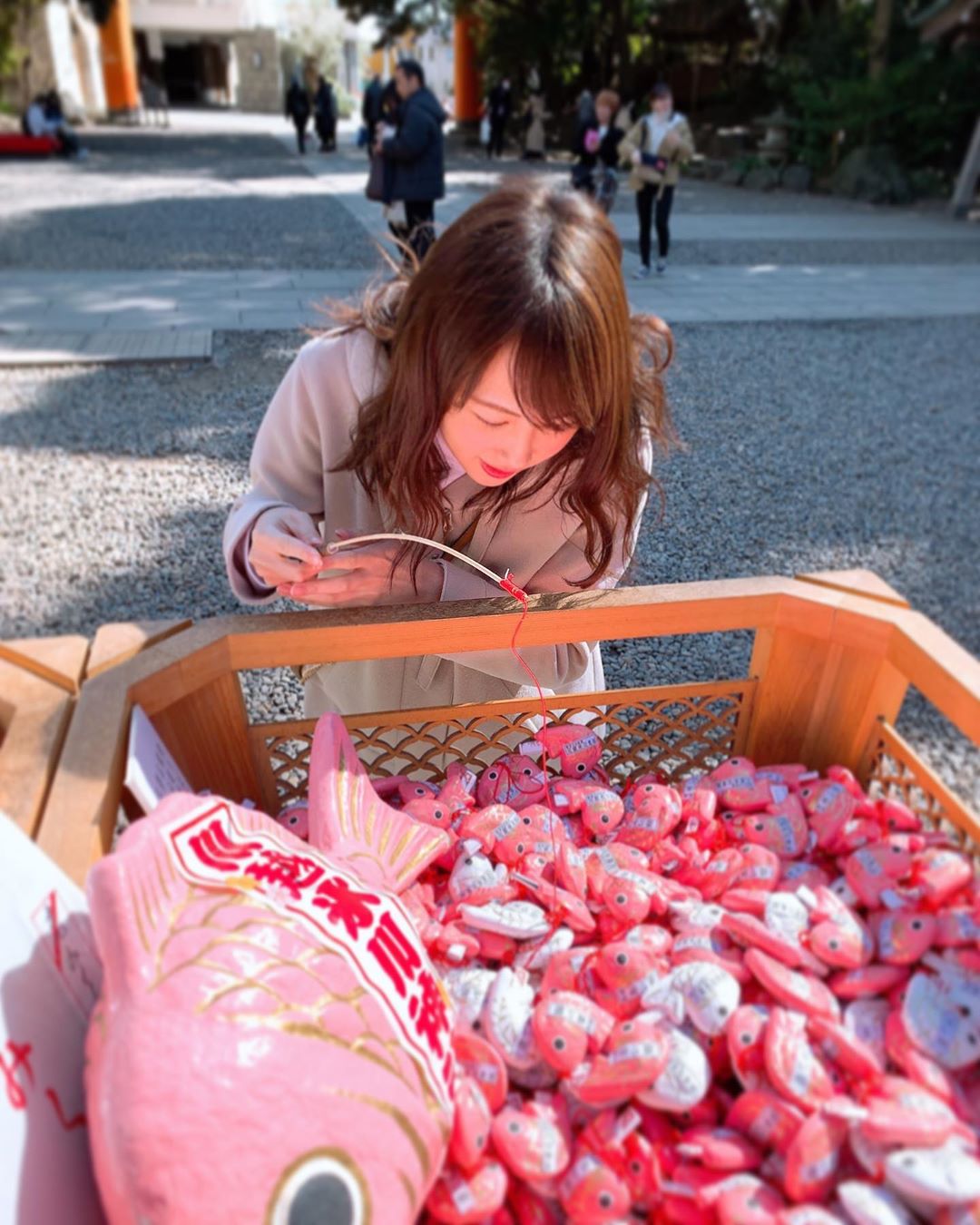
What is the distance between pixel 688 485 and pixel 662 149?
461cm

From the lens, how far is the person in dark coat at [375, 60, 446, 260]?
254 inches

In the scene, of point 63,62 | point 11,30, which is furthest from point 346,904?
point 63,62

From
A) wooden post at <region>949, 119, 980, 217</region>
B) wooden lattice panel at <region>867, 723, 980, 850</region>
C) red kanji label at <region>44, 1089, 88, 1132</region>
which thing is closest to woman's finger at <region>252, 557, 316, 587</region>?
red kanji label at <region>44, 1089, 88, 1132</region>

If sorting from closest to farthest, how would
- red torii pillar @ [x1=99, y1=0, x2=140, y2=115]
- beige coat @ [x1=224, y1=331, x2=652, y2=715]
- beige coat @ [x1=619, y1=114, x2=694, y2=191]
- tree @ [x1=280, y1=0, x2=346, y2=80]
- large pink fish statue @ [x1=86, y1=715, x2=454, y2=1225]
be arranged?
large pink fish statue @ [x1=86, y1=715, x2=454, y2=1225] < beige coat @ [x1=224, y1=331, x2=652, y2=715] < beige coat @ [x1=619, y1=114, x2=694, y2=191] < red torii pillar @ [x1=99, y1=0, x2=140, y2=115] < tree @ [x1=280, y1=0, x2=346, y2=80]

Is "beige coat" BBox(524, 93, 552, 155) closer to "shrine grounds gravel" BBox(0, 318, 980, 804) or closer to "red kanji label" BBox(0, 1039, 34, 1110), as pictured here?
"shrine grounds gravel" BBox(0, 318, 980, 804)

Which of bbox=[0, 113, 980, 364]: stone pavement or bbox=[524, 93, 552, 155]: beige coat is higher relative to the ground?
bbox=[524, 93, 552, 155]: beige coat

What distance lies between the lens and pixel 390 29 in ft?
73.4

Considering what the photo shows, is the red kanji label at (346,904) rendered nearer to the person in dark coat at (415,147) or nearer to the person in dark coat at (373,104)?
the person in dark coat at (415,147)

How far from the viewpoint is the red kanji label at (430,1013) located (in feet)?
2.80

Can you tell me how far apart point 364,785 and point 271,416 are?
629 mm

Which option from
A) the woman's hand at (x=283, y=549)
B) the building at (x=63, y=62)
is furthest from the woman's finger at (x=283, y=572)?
the building at (x=63, y=62)

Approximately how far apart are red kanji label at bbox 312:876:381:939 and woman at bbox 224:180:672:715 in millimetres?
437

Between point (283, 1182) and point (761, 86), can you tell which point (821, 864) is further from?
point (761, 86)

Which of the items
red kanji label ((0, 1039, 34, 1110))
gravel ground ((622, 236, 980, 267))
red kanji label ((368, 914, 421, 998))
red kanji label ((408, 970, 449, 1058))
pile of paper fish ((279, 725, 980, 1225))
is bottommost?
gravel ground ((622, 236, 980, 267))
